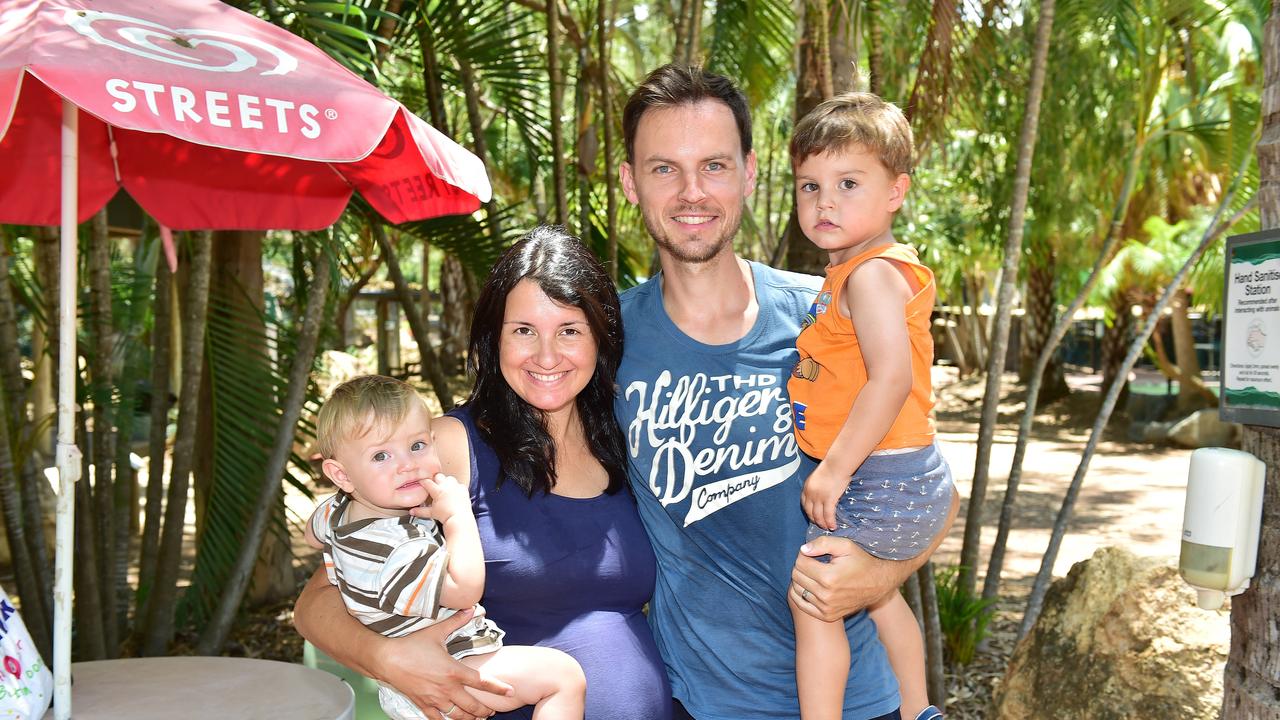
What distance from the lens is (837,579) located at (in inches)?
92.4

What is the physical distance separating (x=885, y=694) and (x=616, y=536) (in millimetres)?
776

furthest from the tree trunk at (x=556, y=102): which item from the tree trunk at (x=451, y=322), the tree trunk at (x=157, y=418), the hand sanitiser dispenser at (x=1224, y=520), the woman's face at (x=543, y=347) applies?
the tree trunk at (x=451, y=322)

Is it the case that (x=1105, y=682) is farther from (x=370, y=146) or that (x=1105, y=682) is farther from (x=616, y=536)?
(x=370, y=146)

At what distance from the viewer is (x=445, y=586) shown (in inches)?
90.5

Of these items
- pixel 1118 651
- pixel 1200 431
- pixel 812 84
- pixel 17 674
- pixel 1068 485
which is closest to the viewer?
pixel 17 674

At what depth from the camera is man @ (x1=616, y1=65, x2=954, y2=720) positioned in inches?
96.5

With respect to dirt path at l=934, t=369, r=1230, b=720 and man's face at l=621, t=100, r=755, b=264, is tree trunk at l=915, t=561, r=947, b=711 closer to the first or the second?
dirt path at l=934, t=369, r=1230, b=720

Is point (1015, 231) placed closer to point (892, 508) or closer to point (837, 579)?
point (892, 508)

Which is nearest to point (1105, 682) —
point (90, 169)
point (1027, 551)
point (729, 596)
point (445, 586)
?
point (729, 596)

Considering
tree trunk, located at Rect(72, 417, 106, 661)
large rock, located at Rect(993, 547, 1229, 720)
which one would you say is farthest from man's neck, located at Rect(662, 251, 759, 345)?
tree trunk, located at Rect(72, 417, 106, 661)

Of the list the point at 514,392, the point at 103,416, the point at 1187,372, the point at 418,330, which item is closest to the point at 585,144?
the point at 418,330

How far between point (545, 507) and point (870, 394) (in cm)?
80

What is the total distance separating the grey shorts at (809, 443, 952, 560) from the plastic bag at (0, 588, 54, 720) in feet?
6.87

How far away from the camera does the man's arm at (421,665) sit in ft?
7.71
